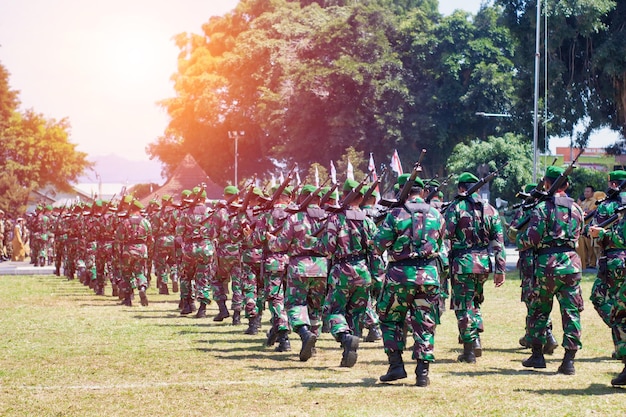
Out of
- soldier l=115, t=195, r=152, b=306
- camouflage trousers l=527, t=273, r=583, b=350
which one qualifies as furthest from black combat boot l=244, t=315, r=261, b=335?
camouflage trousers l=527, t=273, r=583, b=350

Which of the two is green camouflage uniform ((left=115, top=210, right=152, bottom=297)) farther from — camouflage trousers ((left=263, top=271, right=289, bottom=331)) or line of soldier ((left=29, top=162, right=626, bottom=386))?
camouflage trousers ((left=263, top=271, right=289, bottom=331))

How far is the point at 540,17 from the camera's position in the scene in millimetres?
39406

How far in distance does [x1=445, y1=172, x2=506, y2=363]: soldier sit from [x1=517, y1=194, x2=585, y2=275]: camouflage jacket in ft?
3.57

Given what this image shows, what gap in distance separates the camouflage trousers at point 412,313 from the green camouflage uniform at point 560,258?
149cm

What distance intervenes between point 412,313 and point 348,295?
159cm

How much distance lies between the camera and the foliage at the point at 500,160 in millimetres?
50625

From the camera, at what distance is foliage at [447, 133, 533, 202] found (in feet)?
166

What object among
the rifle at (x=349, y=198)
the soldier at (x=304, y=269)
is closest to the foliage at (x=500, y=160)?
the soldier at (x=304, y=269)

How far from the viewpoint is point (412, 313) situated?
37.6 feet

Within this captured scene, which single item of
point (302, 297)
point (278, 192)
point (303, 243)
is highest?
point (278, 192)

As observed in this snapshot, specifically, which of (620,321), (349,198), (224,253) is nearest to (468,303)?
(349,198)

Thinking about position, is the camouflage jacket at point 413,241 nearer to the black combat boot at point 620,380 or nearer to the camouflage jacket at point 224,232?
the black combat boot at point 620,380

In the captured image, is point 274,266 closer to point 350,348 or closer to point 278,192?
point 278,192

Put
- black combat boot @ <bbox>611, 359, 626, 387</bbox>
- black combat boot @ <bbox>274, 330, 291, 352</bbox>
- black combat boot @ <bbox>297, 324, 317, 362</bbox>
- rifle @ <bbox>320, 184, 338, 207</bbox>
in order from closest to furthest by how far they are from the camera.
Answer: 1. black combat boot @ <bbox>611, 359, 626, 387</bbox>
2. black combat boot @ <bbox>297, 324, 317, 362</bbox>
3. rifle @ <bbox>320, 184, 338, 207</bbox>
4. black combat boot @ <bbox>274, 330, 291, 352</bbox>
